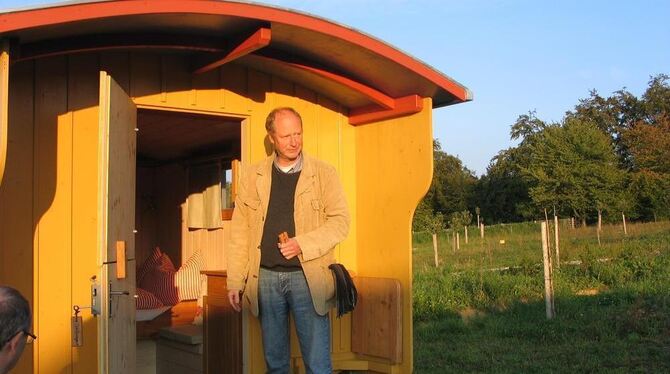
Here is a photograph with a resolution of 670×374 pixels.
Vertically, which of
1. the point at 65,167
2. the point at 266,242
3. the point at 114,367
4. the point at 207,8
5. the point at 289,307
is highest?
the point at 207,8

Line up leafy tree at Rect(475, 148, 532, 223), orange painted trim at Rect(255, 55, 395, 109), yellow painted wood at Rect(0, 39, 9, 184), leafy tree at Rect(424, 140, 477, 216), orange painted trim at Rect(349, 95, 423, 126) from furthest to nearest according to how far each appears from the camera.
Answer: leafy tree at Rect(424, 140, 477, 216) → leafy tree at Rect(475, 148, 532, 223) → orange painted trim at Rect(349, 95, 423, 126) → orange painted trim at Rect(255, 55, 395, 109) → yellow painted wood at Rect(0, 39, 9, 184)

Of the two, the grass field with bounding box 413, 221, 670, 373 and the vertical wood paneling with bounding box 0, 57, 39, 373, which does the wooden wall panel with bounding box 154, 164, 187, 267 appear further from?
the vertical wood paneling with bounding box 0, 57, 39, 373

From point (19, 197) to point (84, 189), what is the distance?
0.39 metres

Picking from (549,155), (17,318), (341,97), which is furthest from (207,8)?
(549,155)

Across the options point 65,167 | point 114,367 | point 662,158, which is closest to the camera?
point 114,367

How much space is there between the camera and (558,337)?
346 inches

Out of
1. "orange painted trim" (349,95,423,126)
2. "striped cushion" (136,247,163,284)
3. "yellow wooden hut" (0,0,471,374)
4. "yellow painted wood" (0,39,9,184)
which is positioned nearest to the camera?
"yellow painted wood" (0,39,9,184)

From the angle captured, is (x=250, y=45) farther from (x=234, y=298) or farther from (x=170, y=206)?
(x=170, y=206)

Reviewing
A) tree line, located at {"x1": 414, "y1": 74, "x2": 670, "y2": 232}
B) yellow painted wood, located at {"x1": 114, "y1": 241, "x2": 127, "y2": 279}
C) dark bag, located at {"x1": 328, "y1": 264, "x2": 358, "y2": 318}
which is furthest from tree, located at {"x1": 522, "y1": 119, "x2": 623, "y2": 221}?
yellow painted wood, located at {"x1": 114, "y1": 241, "x2": 127, "y2": 279}

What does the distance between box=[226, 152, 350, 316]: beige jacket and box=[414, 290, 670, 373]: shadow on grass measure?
357 centimetres

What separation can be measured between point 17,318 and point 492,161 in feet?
170

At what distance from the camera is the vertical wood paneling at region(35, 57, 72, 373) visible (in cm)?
451

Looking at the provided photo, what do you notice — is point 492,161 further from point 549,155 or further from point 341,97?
point 341,97

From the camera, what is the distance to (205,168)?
340 inches
